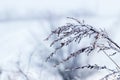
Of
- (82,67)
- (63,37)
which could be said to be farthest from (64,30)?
(82,67)

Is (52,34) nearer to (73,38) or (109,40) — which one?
(73,38)

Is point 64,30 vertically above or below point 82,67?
above

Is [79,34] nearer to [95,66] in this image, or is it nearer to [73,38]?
[73,38]

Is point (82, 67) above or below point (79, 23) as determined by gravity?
below

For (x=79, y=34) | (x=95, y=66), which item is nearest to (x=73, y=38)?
(x=79, y=34)

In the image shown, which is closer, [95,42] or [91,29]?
[95,42]

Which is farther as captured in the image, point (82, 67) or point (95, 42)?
point (82, 67)

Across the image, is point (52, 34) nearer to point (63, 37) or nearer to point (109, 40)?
point (63, 37)

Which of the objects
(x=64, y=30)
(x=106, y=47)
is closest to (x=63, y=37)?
(x=64, y=30)
